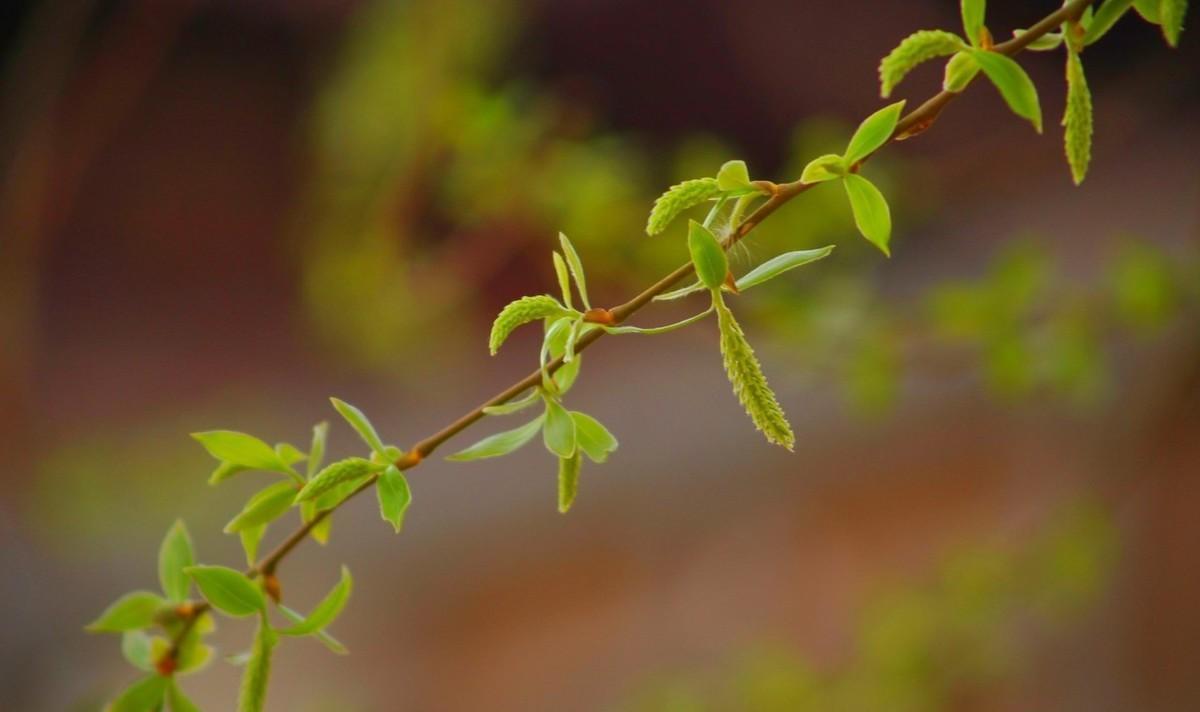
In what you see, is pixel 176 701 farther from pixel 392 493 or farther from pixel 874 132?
pixel 874 132

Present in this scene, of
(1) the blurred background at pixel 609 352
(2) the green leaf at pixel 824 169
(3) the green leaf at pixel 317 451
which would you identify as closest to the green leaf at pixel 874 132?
(2) the green leaf at pixel 824 169

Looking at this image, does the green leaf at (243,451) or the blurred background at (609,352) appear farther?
the blurred background at (609,352)

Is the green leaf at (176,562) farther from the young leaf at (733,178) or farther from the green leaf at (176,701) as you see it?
the young leaf at (733,178)

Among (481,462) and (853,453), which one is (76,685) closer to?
(481,462)

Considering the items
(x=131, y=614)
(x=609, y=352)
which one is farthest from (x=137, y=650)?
(x=609, y=352)

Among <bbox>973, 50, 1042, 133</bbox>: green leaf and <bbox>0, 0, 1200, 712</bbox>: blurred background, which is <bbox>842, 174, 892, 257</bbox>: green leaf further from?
<bbox>0, 0, 1200, 712</bbox>: blurred background

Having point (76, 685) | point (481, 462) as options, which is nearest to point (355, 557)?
point (481, 462)

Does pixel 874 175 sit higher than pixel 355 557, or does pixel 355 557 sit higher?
pixel 874 175
